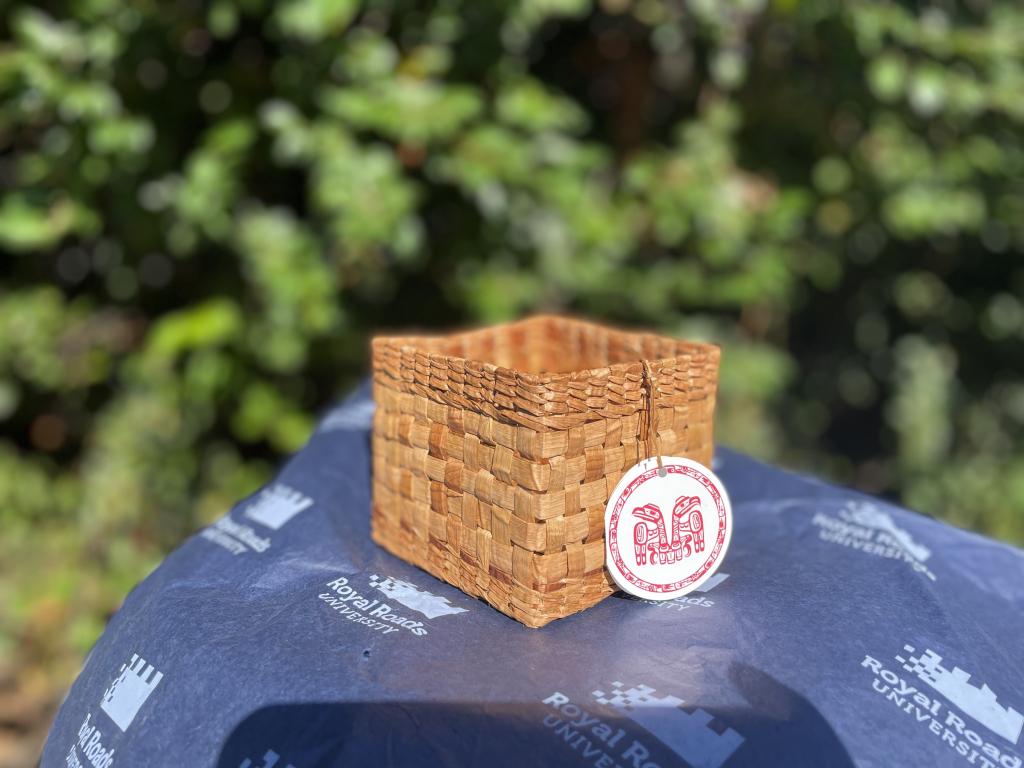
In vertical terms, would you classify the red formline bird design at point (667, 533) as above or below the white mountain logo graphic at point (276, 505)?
above

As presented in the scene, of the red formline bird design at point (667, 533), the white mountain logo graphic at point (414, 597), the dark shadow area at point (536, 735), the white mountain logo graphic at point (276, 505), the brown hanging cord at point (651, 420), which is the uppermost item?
the brown hanging cord at point (651, 420)

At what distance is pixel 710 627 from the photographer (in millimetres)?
968

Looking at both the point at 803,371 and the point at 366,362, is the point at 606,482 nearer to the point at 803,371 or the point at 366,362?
the point at 366,362

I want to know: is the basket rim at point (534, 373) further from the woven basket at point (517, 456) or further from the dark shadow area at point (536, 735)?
the dark shadow area at point (536, 735)

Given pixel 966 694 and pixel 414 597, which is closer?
pixel 966 694

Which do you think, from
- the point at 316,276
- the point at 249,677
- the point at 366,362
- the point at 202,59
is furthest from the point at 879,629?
the point at 202,59

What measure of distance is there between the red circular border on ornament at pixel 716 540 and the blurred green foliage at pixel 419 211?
1098 mm

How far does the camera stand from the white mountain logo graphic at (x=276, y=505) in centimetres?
126

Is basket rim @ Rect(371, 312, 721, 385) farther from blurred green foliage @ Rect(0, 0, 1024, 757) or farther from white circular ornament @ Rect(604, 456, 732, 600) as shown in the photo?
blurred green foliage @ Rect(0, 0, 1024, 757)

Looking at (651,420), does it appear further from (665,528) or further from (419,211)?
(419,211)

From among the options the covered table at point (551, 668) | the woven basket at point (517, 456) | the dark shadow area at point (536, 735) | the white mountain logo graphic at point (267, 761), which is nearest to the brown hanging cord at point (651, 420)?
the woven basket at point (517, 456)

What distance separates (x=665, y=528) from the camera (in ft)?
3.24

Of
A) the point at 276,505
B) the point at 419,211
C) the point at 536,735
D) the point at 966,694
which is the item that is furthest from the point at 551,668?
the point at 419,211

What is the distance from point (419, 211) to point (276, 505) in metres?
1.12
